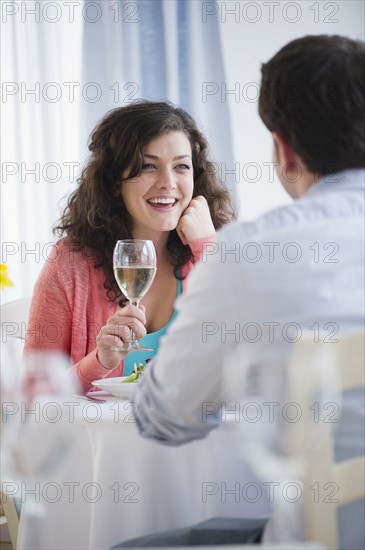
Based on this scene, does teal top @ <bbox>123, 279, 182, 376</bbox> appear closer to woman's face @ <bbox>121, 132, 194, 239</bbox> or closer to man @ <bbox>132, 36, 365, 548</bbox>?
woman's face @ <bbox>121, 132, 194, 239</bbox>

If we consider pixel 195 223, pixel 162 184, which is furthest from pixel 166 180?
pixel 195 223

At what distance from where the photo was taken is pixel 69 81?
357cm

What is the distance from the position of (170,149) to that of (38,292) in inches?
19.0

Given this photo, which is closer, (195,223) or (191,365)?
(191,365)

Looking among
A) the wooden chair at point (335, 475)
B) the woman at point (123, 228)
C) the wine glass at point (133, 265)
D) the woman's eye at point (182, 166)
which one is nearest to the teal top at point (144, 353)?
the woman at point (123, 228)

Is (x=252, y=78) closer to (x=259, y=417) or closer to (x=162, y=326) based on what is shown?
(x=162, y=326)

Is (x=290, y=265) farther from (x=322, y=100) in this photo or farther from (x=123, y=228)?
(x=123, y=228)

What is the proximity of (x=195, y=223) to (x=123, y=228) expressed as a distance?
0.20 m

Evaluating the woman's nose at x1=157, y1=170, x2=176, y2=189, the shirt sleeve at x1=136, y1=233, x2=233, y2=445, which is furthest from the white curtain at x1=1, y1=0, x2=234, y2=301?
the shirt sleeve at x1=136, y1=233, x2=233, y2=445

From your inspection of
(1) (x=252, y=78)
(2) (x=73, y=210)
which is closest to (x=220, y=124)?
(1) (x=252, y=78)

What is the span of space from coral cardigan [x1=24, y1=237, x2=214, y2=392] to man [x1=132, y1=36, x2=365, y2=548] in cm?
96

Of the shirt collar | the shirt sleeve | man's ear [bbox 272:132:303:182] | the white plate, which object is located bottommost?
the white plate

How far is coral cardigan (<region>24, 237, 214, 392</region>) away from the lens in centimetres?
215

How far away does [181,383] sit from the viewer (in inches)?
44.6
